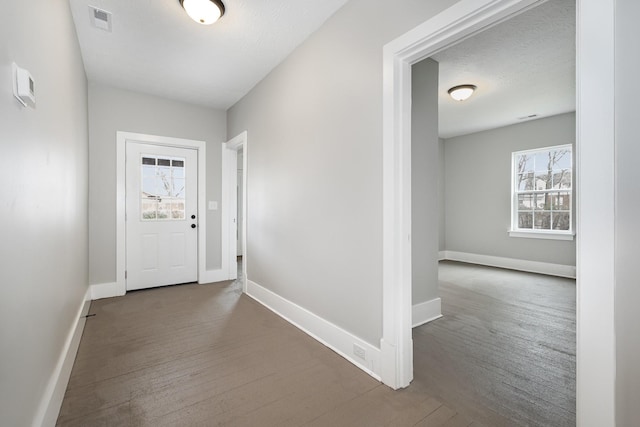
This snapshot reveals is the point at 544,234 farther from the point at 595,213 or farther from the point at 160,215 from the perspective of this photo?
the point at 160,215

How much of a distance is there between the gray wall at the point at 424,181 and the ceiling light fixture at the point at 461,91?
33.8 inches

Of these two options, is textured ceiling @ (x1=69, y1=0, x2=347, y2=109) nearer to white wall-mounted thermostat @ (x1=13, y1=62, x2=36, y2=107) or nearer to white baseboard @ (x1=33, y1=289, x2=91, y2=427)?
white wall-mounted thermostat @ (x1=13, y1=62, x2=36, y2=107)

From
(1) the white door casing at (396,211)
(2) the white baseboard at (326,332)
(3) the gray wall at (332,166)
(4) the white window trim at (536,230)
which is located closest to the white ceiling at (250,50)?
(3) the gray wall at (332,166)

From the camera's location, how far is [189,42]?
9.05 feet

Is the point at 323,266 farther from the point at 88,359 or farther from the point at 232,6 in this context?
the point at 232,6

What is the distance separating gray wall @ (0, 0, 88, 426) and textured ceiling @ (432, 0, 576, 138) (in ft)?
9.68

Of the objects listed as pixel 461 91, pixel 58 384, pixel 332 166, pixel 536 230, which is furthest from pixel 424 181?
pixel 536 230

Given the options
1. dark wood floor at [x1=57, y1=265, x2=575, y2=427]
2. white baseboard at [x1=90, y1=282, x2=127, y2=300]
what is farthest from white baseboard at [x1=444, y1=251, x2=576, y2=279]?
white baseboard at [x1=90, y1=282, x2=127, y2=300]

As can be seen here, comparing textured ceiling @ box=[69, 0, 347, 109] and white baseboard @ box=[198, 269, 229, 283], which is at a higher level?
textured ceiling @ box=[69, 0, 347, 109]

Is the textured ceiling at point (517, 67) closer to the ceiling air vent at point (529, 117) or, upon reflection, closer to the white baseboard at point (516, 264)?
the ceiling air vent at point (529, 117)

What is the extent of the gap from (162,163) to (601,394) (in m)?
4.75

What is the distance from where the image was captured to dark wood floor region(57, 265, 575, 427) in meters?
1.59

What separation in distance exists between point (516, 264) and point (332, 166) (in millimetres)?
4959

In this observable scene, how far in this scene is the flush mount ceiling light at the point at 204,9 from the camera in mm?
2141
